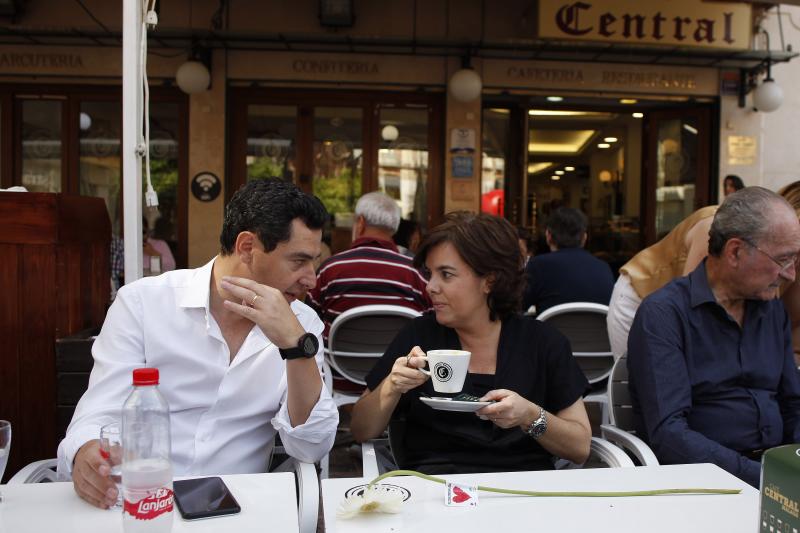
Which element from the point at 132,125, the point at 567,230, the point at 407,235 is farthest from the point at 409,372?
the point at 407,235

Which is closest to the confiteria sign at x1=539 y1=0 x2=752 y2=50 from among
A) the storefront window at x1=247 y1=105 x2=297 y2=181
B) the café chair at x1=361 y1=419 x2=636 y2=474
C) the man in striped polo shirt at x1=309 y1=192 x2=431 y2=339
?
the storefront window at x1=247 y1=105 x2=297 y2=181

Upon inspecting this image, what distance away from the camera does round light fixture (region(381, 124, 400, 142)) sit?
848 centimetres

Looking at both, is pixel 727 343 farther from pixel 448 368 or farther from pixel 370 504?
pixel 370 504

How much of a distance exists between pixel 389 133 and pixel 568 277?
444 cm

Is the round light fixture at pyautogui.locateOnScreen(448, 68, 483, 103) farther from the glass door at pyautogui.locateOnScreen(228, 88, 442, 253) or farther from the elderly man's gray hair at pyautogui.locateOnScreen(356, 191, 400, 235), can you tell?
the elderly man's gray hair at pyautogui.locateOnScreen(356, 191, 400, 235)

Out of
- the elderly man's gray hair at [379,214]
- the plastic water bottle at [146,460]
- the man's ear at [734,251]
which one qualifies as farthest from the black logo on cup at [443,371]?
the elderly man's gray hair at [379,214]

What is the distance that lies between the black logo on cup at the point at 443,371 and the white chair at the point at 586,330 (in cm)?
191

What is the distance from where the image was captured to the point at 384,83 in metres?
8.23

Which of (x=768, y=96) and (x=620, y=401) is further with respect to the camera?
(x=768, y=96)

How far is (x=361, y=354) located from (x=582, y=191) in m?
7.58

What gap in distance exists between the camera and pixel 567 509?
4.94 ft

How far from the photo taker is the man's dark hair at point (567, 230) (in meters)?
4.73

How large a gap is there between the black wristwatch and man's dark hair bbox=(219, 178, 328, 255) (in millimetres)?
318

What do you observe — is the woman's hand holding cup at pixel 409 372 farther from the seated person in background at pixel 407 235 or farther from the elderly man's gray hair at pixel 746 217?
the seated person in background at pixel 407 235
